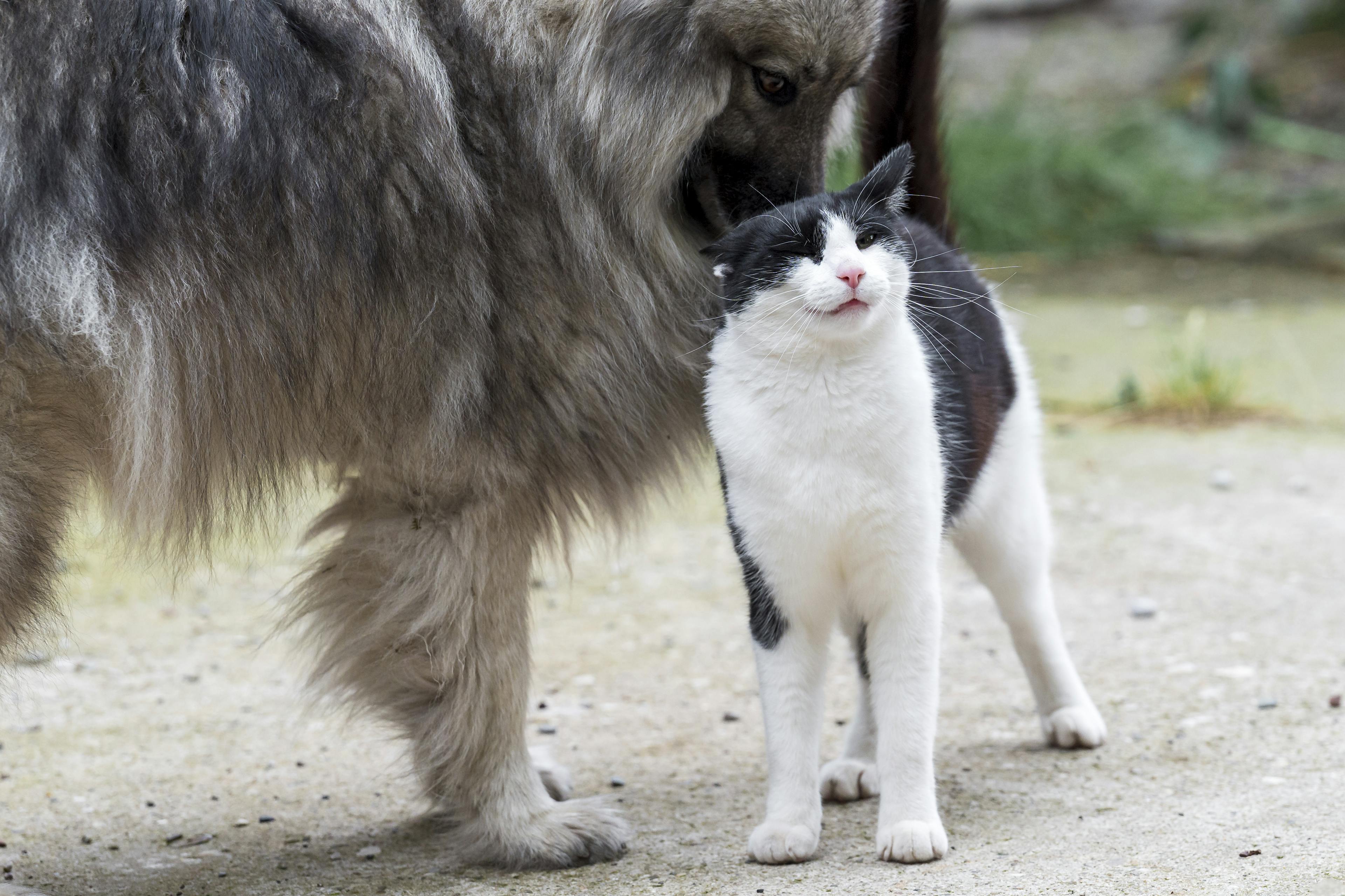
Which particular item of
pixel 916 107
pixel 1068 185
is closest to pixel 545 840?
pixel 916 107

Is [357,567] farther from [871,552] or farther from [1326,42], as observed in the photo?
[1326,42]

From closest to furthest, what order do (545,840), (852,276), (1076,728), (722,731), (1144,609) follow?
1. (852,276)
2. (545,840)
3. (1076,728)
4. (722,731)
5. (1144,609)

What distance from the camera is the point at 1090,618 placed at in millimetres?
3871

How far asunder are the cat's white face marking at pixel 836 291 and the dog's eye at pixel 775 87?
1.29 ft

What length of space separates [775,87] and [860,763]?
1.30 meters

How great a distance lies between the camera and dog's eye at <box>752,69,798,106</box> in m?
2.46

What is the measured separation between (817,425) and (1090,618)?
1.96m

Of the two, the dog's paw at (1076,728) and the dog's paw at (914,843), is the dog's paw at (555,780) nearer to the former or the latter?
the dog's paw at (914,843)

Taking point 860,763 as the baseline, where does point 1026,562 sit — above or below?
above

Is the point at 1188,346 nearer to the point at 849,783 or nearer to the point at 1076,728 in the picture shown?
the point at 1076,728

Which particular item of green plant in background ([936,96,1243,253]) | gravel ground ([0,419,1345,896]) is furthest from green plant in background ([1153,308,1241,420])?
green plant in background ([936,96,1243,253])

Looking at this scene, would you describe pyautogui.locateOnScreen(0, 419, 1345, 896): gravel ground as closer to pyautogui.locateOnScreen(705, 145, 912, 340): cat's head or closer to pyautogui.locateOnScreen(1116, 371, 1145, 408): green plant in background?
pyautogui.locateOnScreen(1116, 371, 1145, 408): green plant in background

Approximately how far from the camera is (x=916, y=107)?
2951 millimetres

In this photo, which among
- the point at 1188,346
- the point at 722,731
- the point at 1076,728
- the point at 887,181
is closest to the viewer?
the point at 887,181
